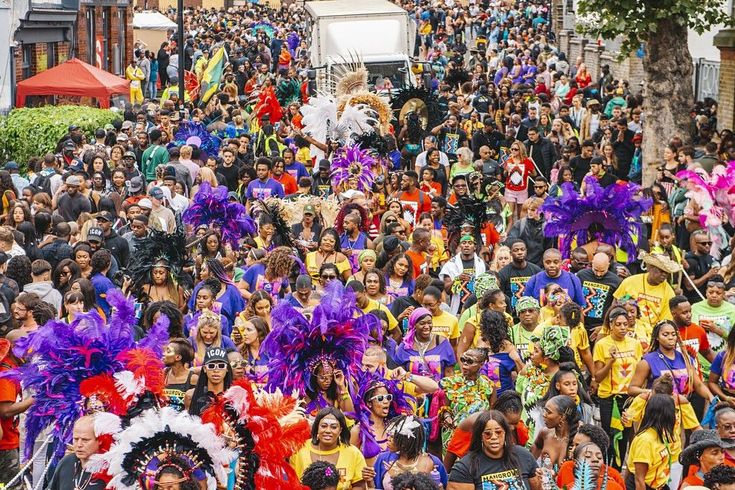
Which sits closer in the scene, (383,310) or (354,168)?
(383,310)

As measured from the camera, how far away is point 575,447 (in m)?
8.26

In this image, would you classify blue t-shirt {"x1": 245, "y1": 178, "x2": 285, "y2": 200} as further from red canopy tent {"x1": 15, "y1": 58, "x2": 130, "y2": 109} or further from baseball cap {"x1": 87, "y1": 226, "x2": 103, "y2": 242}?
red canopy tent {"x1": 15, "y1": 58, "x2": 130, "y2": 109}

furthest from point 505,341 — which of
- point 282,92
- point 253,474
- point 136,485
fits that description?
point 282,92

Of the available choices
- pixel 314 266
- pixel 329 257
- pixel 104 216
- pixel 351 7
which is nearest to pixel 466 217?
pixel 329 257

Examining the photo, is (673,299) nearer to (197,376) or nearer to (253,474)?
(197,376)

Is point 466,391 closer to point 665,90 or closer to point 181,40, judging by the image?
point 665,90

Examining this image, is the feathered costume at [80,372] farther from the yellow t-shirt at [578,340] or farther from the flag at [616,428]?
the flag at [616,428]

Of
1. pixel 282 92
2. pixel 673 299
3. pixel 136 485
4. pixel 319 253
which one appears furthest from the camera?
pixel 282 92

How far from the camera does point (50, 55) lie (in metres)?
32.7

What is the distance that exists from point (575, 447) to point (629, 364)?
2513mm

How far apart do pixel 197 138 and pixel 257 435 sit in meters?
13.5

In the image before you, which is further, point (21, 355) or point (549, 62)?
point (549, 62)

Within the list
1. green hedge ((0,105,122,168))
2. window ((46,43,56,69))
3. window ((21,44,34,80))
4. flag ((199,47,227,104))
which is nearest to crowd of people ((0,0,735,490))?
green hedge ((0,105,122,168))

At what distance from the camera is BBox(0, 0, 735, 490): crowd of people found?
8.23 meters
